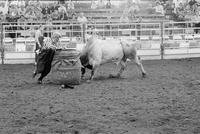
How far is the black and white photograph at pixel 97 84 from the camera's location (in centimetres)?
566

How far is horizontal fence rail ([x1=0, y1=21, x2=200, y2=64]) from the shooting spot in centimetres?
1547

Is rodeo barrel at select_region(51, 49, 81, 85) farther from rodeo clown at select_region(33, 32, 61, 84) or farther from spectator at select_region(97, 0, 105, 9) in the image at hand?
spectator at select_region(97, 0, 105, 9)

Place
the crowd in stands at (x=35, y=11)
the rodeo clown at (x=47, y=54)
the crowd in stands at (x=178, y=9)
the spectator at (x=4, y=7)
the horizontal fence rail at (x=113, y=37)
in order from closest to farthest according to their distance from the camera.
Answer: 1. the rodeo clown at (x=47, y=54)
2. the horizontal fence rail at (x=113, y=37)
3. the crowd in stands at (x=35, y=11)
4. the spectator at (x=4, y=7)
5. the crowd in stands at (x=178, y=9)

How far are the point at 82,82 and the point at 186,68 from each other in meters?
4.14

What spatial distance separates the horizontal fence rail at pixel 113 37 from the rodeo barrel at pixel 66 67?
5920 mm

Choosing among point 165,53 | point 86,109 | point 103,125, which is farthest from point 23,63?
point 103,125

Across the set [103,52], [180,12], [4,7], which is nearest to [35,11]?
[4,7]

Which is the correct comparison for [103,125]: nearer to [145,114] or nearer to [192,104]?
[145,114]

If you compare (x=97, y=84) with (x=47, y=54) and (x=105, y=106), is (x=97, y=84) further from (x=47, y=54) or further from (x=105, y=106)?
(x=105, y=106)

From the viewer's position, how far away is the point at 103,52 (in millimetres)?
10406

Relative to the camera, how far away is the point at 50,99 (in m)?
7.61

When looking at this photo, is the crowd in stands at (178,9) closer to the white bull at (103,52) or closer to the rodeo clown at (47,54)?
the white bull at (103,52)

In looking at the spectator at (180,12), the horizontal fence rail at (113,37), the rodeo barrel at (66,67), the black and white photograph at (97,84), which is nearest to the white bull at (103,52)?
the black and white photograph at (97,84)

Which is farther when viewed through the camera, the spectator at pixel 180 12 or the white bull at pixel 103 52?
the spectator at pixel 180 12
